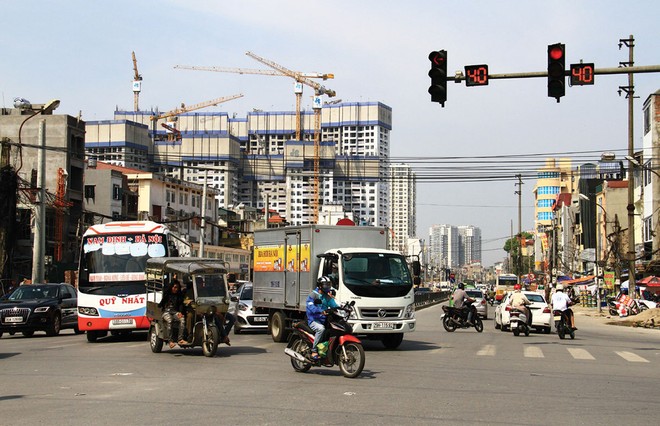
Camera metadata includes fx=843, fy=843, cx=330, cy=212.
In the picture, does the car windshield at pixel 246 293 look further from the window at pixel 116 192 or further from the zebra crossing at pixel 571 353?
the window at pixel 116 192

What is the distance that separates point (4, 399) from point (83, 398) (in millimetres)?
1102

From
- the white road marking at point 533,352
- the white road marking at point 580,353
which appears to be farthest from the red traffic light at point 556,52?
the white road marking at point 580,353

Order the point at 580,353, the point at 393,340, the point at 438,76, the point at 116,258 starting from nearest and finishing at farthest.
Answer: the point at 438,76 → the point at 580,353 → the point at 393,340 → the point at 116,258

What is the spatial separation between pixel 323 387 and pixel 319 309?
1.97 m

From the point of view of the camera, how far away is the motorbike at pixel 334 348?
1469 cm

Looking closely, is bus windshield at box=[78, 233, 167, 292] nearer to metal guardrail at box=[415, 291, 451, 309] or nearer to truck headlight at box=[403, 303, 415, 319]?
truck headlight at box=[403, 303, 415, 319]

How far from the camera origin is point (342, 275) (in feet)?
68.6

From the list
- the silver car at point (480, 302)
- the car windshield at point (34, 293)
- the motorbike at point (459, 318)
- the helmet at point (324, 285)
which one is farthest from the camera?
the silver car at point (480, 302)

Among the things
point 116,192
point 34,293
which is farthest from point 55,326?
point 116,192

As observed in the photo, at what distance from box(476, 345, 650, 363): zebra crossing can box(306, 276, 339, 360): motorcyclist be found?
6660 millimetres

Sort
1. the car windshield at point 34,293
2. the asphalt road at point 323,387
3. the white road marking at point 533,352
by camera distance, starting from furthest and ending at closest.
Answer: the car windshield at point 34,293, the white road marking at point 533,352, the asphalt road at point 323,387

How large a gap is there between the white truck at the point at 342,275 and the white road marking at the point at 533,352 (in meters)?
2.97

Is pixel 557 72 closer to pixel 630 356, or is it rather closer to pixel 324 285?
pixel 324 285

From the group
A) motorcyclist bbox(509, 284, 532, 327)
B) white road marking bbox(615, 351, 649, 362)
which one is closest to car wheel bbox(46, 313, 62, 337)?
motorcyclist bbox(509, 284, 532, 327)
